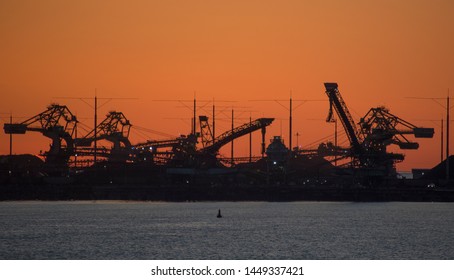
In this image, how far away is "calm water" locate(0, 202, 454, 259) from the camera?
317ft

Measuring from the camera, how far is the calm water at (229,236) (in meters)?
96.8

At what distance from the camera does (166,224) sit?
140875 mm

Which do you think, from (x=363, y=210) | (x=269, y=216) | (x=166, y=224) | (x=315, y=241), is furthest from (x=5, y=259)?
(x=363, y=210)

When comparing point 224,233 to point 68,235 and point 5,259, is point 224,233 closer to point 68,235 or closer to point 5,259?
point 68,235

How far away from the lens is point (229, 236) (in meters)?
116

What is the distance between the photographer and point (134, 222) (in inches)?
5837

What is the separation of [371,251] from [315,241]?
10.9 metres
